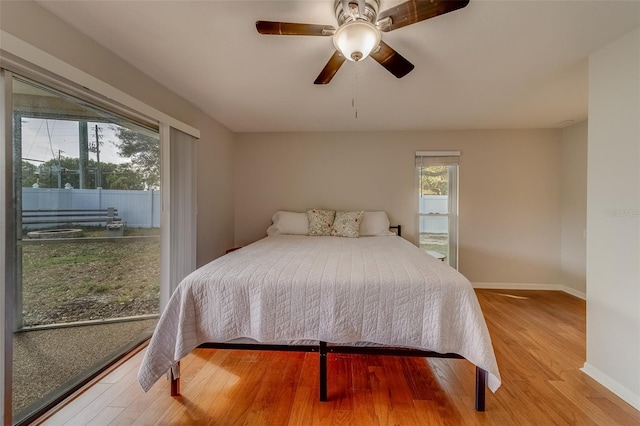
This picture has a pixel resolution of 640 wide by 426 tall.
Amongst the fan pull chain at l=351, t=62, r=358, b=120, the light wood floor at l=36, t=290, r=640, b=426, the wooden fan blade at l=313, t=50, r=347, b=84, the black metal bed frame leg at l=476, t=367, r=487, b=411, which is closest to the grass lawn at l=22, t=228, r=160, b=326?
the light wood floor at l=36, t=290, r=640, b=426

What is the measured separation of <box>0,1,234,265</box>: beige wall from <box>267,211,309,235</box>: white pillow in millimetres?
724

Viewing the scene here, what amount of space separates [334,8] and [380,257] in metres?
1.59

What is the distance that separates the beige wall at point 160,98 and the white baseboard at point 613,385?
3434 millimetres

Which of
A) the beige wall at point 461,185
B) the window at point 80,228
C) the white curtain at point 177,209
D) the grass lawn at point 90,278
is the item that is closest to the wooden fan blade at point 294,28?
the window at point 80,228

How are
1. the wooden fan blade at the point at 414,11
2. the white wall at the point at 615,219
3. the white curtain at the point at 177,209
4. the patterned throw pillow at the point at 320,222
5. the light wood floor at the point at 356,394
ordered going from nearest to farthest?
1. the wooden fan blade at the point at 414,11
2. the light wood floor at the point at 356,394
3. the white wall at the point at 615,219
4. the white curtain at the point at 177,209
5. the patterned throw pillow at the point at 320,222

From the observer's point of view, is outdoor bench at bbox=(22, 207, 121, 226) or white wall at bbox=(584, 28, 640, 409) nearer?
outdoor bench at bbox=(22, 207, 121, 226)

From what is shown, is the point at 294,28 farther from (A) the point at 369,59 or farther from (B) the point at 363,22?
(A) the point at 369,59

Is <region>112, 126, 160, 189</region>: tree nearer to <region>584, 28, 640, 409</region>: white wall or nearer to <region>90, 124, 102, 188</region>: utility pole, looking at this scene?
<region>90, 124, 102, 188</region>: utility pole

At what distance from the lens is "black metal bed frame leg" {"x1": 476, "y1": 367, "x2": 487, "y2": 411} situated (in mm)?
1305

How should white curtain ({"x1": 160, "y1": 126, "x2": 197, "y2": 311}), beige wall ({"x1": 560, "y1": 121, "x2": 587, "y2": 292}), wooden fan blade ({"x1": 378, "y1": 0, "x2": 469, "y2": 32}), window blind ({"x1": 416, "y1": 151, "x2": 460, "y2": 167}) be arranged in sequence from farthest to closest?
window blind ({"x1": 416, "y1": 151, "x2": 460, "y2": 167})
beige wall ({"x1": 560, "y1": 121, "x2": 587, "y2": 292})
white curtain ({"x1": 160, "y1": 126, "x2": 197, "y2": 311})
wooden fan blade ({"x1": 378, "y1": 0, "x2": 469, "y2": 32})

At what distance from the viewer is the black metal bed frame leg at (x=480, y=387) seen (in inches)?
51.4

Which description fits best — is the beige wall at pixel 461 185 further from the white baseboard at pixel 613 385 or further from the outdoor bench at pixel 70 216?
the outdoor bench at pixel 70 216

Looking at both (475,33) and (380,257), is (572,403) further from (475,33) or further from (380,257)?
(475,33)

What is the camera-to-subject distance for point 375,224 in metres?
3.24
